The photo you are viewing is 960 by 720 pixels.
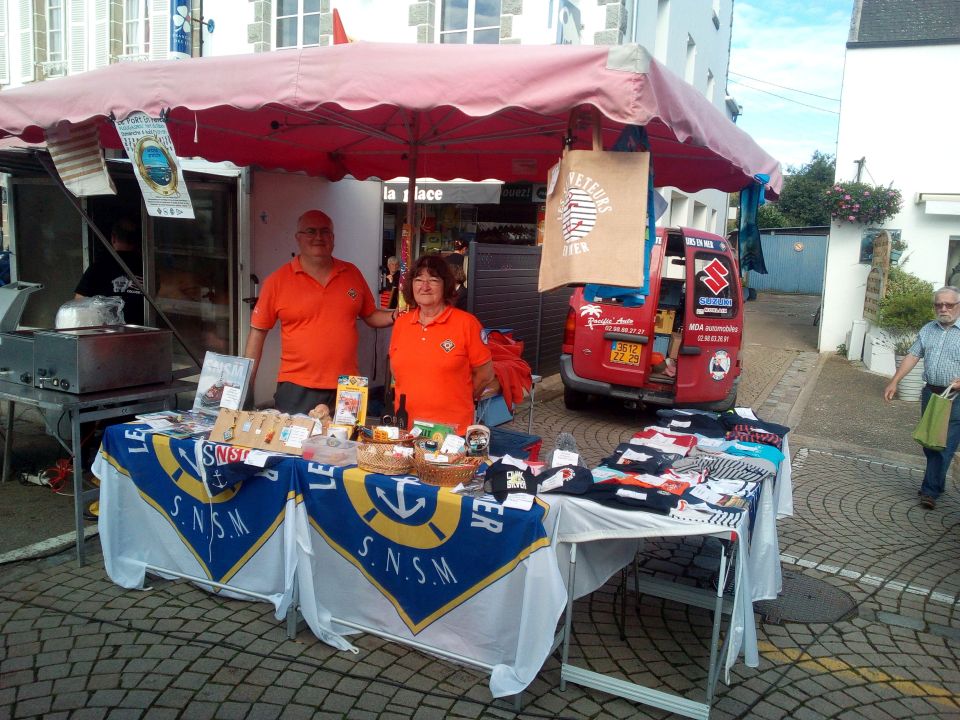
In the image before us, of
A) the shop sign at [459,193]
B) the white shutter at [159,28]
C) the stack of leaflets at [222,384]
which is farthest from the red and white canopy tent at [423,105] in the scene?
the white shutter at [159,28]

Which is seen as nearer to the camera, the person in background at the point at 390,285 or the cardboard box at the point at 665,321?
the person in background at the point at 390,285

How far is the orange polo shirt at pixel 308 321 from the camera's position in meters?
4.39

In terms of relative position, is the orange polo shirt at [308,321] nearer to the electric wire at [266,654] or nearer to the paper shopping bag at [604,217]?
the electric wire at [266,654]

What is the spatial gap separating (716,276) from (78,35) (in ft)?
35.3

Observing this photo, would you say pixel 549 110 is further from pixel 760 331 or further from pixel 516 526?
pixel 760 331

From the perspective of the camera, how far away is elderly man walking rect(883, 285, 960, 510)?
5637mm

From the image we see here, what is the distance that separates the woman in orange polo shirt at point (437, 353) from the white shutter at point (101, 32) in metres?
10.4

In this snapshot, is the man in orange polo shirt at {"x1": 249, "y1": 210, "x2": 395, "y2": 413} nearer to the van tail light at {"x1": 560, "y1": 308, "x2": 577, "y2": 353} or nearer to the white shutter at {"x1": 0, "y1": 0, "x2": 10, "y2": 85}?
the van tail light at {"x1": 560, "y1": 308, "x2": 577, "y2": 353}

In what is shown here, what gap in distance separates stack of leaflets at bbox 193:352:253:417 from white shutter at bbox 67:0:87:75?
33.8 ft

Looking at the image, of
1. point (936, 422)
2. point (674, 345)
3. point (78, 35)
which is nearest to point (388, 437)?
point (936, 422)

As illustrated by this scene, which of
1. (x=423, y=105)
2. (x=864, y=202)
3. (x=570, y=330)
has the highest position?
(x=864, y=202)

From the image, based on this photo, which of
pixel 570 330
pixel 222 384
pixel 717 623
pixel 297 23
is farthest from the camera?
pixel 297 23

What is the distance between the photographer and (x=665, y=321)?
8758 mm

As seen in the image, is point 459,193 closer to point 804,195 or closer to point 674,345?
point 674,345
